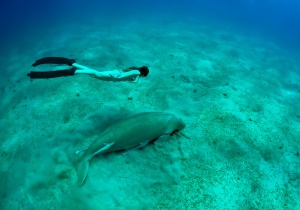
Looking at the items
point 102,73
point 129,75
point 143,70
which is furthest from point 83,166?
point 143,70

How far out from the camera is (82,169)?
146 inches

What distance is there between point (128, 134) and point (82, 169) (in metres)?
1.07

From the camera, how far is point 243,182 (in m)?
4.11

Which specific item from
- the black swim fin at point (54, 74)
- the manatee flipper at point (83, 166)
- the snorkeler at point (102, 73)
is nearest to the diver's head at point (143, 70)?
the snorkeler at point (102, 73)

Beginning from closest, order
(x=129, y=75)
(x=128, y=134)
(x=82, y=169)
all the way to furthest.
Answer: (x=82, y=169)
(x=128, y=134)
(x=129, y=75)

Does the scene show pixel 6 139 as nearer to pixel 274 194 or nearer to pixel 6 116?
pixel 6 116

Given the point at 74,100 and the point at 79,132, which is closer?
the point at 79,132

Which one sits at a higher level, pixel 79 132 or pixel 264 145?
pixel 79 132

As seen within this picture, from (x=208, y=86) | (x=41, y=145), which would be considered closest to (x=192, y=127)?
(x=208, y=86)

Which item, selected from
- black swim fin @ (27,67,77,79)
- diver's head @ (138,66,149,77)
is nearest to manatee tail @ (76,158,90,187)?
black swim fin @ (27,67,77,79)

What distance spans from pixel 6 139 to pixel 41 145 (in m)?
1.28

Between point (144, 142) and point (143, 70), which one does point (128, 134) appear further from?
point (143, 70)

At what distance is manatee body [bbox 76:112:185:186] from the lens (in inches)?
149

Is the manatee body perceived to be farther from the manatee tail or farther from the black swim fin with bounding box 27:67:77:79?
the black swim fin with bounding box 27:67:77:79
